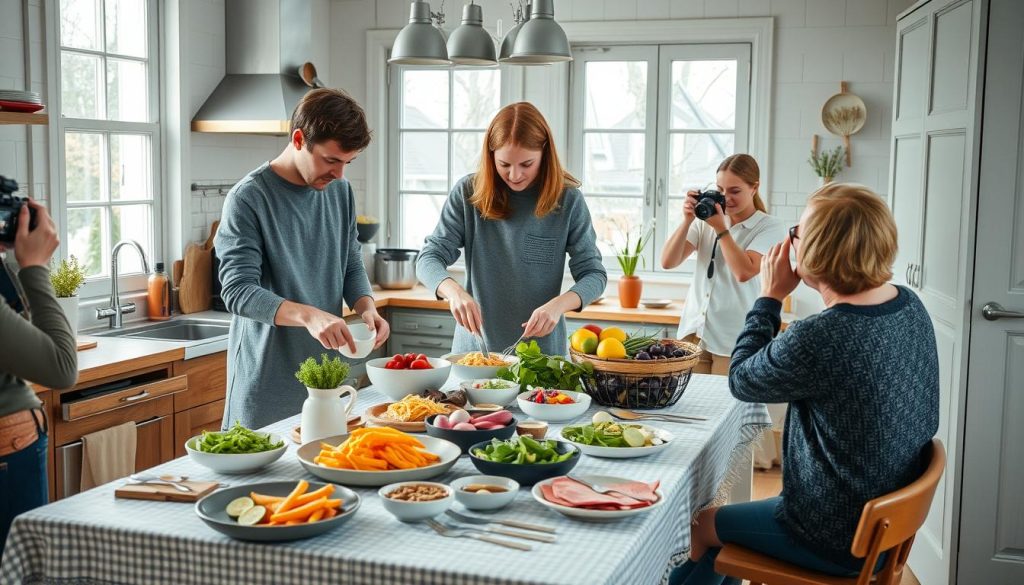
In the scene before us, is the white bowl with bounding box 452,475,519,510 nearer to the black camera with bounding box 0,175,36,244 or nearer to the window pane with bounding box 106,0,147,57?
the black camera with bounding box 0,175,36,244

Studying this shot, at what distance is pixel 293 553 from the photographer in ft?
5.55

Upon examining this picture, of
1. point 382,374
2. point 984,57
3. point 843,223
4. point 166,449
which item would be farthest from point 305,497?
point 984,57

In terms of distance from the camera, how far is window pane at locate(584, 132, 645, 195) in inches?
224

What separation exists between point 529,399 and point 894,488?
0.90 meters

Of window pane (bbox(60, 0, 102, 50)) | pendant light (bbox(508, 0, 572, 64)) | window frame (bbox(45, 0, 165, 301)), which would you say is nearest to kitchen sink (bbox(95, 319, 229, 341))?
window frame (bbox(45, 0, 165, 301))

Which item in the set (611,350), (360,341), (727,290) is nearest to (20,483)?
(360,341)

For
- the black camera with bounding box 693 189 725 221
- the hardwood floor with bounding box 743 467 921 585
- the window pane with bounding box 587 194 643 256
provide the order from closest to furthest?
1. the black camera with bounding box 693 189 725 221
2. the hardwood floor with bounding box 743 467 921 585
3. the window pane with bounding box 587 194 643 256

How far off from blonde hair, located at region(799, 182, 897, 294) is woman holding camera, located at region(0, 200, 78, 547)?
153cm

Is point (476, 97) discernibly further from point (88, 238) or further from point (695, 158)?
point (88, 238)

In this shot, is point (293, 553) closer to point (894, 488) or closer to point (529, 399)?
point (529, 399)

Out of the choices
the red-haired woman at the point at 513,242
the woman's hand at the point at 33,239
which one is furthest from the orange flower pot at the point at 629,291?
the woman's hand at the point at 33,239

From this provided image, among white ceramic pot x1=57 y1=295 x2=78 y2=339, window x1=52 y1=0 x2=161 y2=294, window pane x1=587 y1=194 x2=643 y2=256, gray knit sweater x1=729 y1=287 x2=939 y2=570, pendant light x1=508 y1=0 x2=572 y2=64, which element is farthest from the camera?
window pane x1=587 y1=194 x2=643 y2=256

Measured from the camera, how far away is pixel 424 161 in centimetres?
603

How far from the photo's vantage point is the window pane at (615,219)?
18.8 feet
